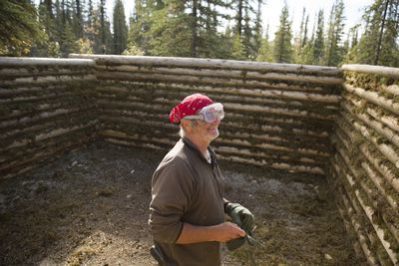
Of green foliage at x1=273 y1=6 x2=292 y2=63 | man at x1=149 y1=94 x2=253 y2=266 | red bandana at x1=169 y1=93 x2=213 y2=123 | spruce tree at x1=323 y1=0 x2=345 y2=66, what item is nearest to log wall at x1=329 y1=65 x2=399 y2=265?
man at x1=149 y1=94 x2=253 y2=266

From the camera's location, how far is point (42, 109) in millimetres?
6645

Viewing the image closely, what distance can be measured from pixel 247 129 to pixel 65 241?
14.2 feet

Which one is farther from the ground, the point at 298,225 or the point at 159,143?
the point at 159,143

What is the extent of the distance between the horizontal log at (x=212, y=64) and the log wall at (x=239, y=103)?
0.02m

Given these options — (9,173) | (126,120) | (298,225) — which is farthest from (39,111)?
(298,225)

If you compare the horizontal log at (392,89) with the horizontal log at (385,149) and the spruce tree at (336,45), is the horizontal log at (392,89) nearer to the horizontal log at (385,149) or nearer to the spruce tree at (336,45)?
the horizontal log at (385,149)

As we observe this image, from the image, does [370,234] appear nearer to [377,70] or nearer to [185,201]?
[377,70]

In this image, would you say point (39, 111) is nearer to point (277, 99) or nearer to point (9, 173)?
point (9, 173)

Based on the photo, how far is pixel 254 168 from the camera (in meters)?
7.16

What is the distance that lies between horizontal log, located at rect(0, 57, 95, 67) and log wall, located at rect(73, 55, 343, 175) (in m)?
0.52

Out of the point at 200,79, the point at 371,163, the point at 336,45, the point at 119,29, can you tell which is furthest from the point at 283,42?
the point at 119,29

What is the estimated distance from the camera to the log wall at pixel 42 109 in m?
5.94

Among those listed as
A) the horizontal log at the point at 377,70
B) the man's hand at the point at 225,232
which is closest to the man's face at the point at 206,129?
the man's hand at the point at 225,232

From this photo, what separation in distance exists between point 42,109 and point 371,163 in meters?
6.13
